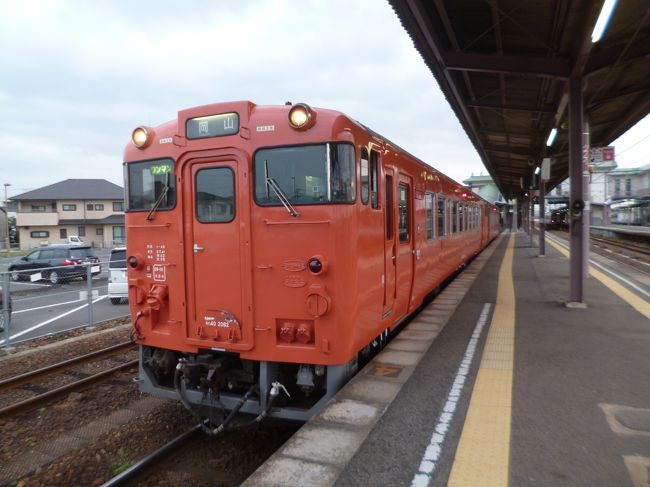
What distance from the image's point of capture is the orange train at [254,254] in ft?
12.6

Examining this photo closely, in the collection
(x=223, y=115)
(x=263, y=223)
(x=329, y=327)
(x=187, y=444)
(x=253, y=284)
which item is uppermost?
(x=223, y=115)

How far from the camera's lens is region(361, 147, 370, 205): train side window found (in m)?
4.13

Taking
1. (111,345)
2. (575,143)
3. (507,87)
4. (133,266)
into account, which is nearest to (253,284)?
(133,266)

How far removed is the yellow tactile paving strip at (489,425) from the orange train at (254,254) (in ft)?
3.77

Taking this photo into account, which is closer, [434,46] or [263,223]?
[263,223]

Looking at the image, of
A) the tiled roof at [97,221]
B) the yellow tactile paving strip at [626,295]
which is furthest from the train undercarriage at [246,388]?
the tiled roof at [97,221]

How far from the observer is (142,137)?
177 inches

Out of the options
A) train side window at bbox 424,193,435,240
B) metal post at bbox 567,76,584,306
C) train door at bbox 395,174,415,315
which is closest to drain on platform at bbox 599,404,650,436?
train door at bbox 395,174,415,315

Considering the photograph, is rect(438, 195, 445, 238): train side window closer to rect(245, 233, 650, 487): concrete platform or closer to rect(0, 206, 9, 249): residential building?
rect(245, 233, 650, 487): concrete platform

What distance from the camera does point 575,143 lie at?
8.09 m

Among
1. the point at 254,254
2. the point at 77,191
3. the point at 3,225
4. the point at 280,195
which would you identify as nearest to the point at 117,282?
the point at 254,254

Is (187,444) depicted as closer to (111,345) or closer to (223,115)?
(223,115)

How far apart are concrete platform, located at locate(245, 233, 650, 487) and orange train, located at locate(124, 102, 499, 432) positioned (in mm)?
646

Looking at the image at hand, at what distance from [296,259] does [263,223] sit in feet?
1.47
